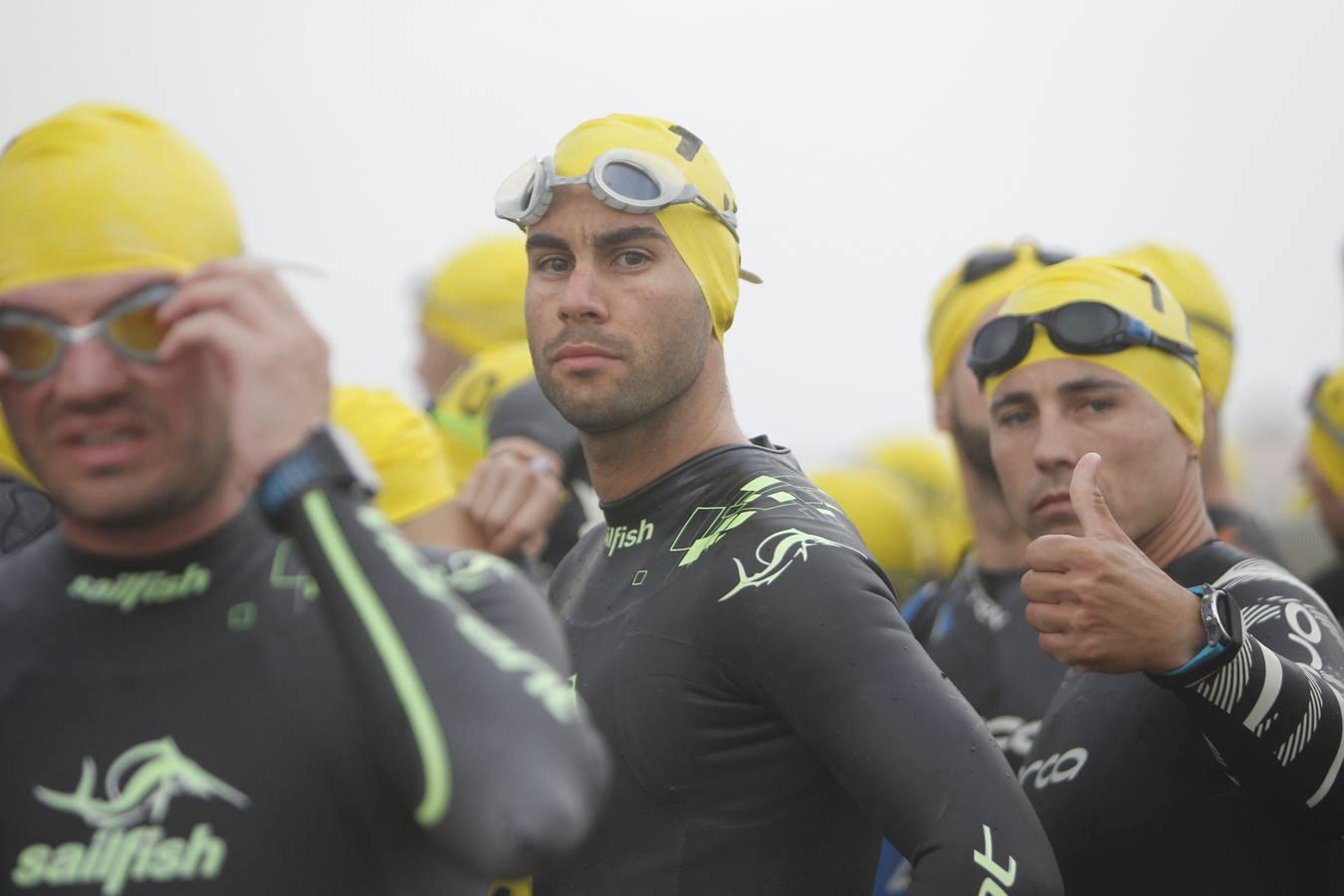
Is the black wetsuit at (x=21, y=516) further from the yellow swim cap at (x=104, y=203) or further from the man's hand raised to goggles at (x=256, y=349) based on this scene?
the man's hand raised to goggles at (x=256, y=349)

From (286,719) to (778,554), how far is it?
1340 millimetres

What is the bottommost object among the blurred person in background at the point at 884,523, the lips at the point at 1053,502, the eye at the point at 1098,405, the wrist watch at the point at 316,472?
the blurred person in background at the point at 884,523

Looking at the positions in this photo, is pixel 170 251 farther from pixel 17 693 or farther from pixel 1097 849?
pixel 1097 849

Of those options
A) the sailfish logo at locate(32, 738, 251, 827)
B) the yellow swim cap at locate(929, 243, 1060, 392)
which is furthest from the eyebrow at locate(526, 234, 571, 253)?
the yellow swim cap at locate(929, 243, 1060, 392)

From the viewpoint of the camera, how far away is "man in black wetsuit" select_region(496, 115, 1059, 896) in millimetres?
3223

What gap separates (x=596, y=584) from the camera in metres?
4.02

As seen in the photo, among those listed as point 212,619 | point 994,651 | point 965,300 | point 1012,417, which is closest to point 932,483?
point 965,300

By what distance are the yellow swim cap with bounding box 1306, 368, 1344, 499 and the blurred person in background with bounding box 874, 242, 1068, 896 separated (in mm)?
2144

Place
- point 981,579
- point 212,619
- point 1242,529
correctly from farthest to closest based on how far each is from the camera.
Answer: point 1242,529
point 981,579
point 212,619

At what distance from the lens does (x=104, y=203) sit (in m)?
2.65

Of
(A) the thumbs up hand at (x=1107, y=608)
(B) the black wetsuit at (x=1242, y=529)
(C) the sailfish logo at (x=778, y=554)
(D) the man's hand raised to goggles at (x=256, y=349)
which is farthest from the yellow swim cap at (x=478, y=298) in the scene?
(D) the man's hand raised to goggles at (x=256, y=349)

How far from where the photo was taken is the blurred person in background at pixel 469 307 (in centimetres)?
818

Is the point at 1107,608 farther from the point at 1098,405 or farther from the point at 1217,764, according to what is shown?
the point at 1098,405

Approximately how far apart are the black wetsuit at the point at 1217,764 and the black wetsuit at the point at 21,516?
278 centimetres
